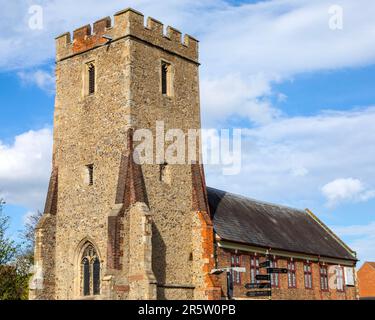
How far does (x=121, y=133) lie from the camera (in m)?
29.5

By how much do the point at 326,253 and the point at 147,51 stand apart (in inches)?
845

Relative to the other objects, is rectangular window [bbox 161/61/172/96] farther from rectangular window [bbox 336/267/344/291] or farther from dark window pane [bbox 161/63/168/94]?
rectangular window [bbox 336/267/344/291]

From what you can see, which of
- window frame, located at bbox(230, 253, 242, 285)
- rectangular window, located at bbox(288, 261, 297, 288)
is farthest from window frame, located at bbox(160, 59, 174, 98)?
rectangular window, located at bbox(288, 261, 297, 288)

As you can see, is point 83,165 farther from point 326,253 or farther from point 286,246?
point 326,253

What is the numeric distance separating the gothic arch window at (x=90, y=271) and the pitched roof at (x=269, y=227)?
7125 millimetres

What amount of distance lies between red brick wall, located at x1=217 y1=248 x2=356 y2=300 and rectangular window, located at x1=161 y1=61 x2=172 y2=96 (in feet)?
29.8

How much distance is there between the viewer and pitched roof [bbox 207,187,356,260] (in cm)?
3556

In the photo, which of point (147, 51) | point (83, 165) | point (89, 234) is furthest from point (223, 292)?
point (147, 51)

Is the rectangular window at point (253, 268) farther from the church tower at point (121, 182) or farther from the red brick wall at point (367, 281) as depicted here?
the red brick wall at point (367, 281)

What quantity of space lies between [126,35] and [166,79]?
3553 millimetres

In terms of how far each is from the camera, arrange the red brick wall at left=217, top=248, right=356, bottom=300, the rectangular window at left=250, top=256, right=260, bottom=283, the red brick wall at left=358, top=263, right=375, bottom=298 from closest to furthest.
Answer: the red brick wall at left=217, top=248, right=356, bottom=300
the rectangular window at left=250, top=256, right=260, bottom=283
the red brick wall at left=358, top=263, right=375, bottom=298

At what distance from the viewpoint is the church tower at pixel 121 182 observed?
92.9ft

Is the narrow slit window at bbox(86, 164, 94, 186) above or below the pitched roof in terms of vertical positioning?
above
